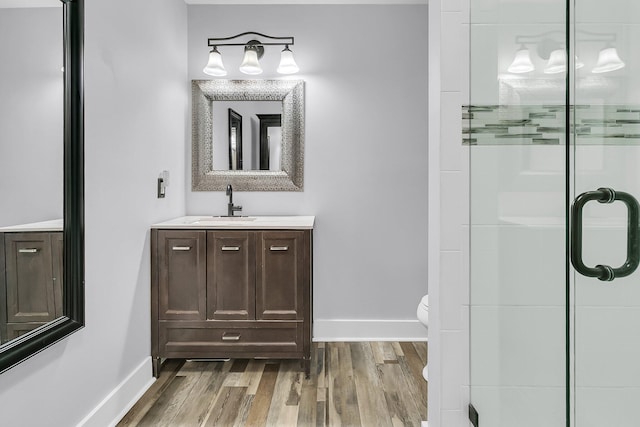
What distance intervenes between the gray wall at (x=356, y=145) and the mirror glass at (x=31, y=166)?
168cm

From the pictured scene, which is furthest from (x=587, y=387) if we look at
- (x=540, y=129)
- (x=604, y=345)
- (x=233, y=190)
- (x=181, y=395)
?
(x=233, y=190)

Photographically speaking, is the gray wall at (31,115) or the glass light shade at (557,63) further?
the gray wall at (31,115)

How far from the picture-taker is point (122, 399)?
7.22 ft

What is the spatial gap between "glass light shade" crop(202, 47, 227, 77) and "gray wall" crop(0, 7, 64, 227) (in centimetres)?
145

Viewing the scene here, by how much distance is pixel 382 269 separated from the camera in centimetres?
331

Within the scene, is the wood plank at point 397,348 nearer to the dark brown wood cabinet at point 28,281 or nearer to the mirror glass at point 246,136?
the mirror glass at point 246,136

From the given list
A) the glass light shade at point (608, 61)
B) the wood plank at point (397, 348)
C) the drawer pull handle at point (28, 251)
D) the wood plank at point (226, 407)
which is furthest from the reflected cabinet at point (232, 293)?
the glass light shade at point (608, 61)

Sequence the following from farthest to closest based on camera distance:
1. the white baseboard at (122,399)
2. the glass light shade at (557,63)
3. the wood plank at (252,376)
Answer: the wood plank at (252,376)
the white baseboard at (122,399)
the glass light shade at (557,63)

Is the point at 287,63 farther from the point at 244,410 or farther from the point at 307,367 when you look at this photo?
the point at 244,410

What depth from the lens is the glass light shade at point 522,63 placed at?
1.16m

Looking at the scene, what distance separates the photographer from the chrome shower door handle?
33.1 inches

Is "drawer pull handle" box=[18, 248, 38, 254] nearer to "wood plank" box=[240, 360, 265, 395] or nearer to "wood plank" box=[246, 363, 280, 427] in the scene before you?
"wood plank" box=[246, 363, 280, 427]

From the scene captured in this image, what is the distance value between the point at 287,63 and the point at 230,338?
186 cm

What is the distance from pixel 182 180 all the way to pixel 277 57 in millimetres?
1135
